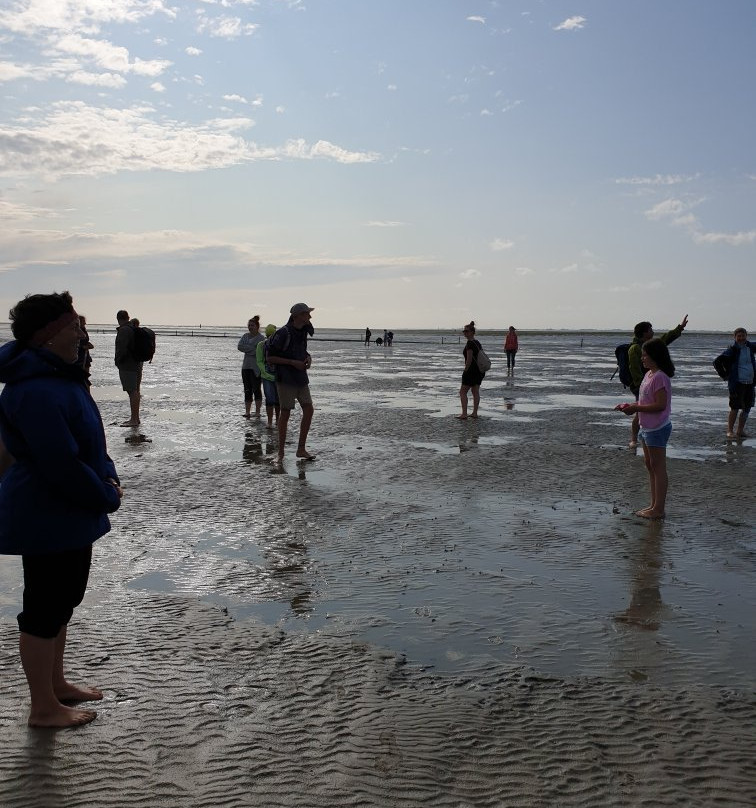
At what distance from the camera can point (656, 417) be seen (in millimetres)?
7938

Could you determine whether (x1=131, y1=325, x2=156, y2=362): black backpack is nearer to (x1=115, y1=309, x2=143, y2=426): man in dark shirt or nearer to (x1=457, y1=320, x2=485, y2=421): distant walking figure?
(x1=115, y1=309, x2=143, y2=426): man in dark shirt

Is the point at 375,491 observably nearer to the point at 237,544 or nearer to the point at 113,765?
the point at 237,544

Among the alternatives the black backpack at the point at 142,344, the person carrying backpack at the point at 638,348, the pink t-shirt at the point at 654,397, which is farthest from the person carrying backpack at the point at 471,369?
the pink t-shirt at the point at 654,397

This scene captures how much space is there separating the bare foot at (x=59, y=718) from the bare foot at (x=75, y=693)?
0.49ft

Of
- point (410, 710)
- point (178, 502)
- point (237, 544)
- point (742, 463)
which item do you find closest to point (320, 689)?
point (410, 710)

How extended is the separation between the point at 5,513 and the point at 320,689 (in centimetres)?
172

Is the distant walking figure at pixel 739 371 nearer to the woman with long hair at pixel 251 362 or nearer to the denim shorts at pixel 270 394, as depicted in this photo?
the denim shorts at pixel 270 394

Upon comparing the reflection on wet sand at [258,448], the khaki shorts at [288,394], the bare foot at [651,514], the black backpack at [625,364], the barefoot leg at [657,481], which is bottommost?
the bare foot at [651,514]

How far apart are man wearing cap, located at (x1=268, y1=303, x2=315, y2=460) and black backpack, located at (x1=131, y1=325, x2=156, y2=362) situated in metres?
3.93

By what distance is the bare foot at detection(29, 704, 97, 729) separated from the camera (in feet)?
11.9

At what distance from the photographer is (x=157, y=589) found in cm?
557

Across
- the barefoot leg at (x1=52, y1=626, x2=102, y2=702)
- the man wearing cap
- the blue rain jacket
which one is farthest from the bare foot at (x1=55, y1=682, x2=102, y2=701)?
the man wearing cap

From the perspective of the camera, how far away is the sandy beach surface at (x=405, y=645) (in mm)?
3297

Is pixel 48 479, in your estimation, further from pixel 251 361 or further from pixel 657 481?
pixel 251 361
